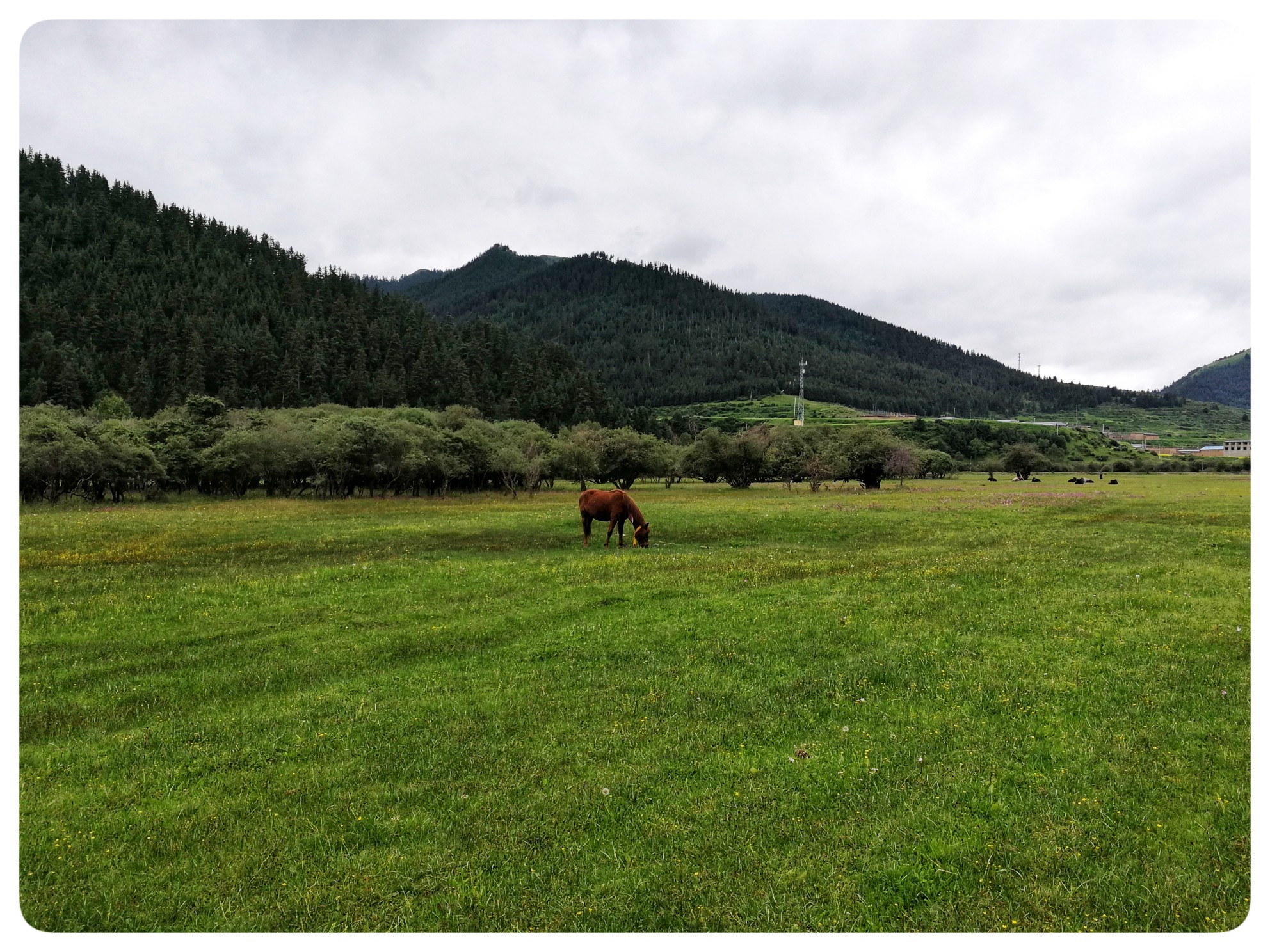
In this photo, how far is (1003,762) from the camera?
8.31m

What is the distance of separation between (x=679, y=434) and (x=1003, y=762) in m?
170

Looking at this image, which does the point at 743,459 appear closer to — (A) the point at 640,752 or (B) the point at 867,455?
(B) the point at 867,455

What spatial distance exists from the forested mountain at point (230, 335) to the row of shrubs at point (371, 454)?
1349 inches

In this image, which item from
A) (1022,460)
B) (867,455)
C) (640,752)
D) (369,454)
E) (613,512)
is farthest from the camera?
(1022,460)

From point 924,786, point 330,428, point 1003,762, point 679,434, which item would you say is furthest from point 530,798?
point 679,434

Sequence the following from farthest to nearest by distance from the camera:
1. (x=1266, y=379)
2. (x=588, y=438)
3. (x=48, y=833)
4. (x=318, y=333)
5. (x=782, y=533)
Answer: (x=318, y=333), (x=588, y=438), (x=782, y=533), (x=48, y=833), (x=1266, y=379)

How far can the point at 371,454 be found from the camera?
219 ft

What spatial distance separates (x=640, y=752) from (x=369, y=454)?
2584 inches

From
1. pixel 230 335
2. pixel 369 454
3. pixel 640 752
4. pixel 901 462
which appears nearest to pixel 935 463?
pixel 901 462

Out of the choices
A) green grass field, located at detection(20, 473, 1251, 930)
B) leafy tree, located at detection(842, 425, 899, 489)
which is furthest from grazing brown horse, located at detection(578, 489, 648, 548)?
leafy tree, located at detection(842, 425, 899, 489)

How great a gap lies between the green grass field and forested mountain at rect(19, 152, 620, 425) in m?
118

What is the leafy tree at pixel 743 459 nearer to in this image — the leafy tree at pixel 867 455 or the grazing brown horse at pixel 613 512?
the leafy tree at pixel 867 455

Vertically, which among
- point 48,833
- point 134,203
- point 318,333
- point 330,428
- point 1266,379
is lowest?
point 48,833

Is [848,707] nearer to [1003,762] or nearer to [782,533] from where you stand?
[1003,762]
